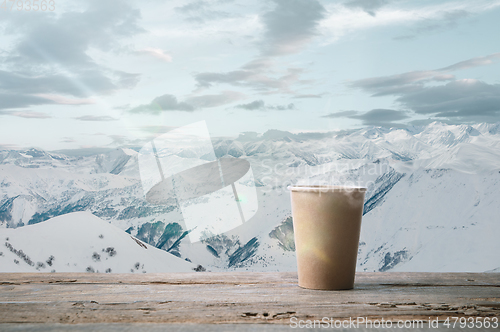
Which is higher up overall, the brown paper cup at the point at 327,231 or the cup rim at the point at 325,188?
the cup rim at the point at 325,188

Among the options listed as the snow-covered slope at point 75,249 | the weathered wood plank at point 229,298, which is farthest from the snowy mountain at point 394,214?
the weathered wood plank at point 229,298

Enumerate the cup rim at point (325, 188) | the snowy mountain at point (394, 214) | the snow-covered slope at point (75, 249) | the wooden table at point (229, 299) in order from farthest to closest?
the snowy mountain at point (394, 214) → the snow-covered slope at point (75, 249) → the cup rim at point (325, 188) → the wooden table at point (229, 299)

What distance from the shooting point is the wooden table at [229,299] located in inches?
33.1

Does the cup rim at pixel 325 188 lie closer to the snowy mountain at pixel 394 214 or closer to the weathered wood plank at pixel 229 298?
the weathered wood plank at pixel 229 298

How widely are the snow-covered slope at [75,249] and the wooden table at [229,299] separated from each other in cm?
1578

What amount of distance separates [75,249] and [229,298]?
19726mm

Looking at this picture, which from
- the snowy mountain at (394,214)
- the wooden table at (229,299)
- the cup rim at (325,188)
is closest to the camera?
the wooden table at (229,299)

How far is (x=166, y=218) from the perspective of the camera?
58.4 metres

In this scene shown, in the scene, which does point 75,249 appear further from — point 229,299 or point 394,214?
point 394,214

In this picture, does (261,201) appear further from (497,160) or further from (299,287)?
(299,287)

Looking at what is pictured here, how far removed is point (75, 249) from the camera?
18.4 metres

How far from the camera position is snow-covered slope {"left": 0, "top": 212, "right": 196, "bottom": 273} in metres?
17.0

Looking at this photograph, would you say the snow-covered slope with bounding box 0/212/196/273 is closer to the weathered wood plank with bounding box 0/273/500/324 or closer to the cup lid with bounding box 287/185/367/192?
the weathered wood plank with bounding box 0/273/500/324

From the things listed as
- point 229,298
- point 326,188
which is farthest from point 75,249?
point 326,188
